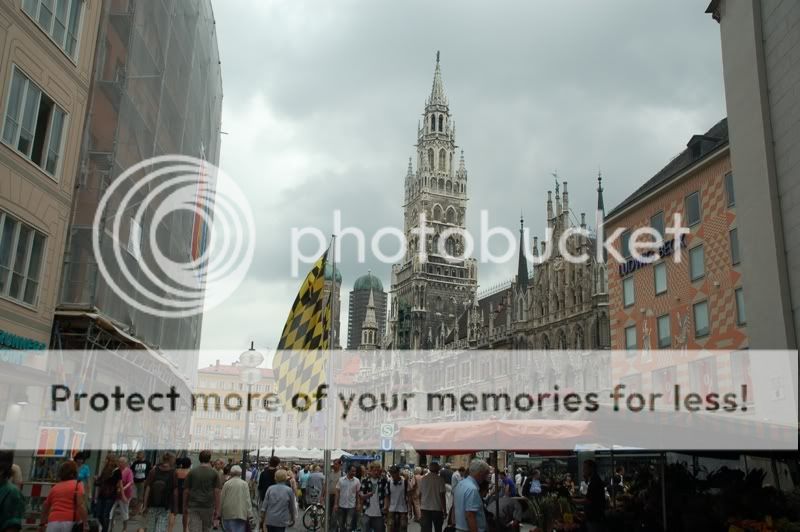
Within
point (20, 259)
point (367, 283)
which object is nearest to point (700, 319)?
point (20, 259)

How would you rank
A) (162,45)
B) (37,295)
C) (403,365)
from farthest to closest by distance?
(403,365) < (162,45) < (37,295)

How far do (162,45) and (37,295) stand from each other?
9814 millimetres

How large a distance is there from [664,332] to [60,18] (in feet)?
91.9

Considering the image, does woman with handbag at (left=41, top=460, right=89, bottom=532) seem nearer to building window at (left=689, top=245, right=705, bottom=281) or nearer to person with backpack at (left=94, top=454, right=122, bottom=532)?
person with backpack at (left=94, top=454, right=122, bottom=532)

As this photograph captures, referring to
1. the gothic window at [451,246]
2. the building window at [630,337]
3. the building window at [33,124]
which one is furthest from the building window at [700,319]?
the gothic window at [451,246]

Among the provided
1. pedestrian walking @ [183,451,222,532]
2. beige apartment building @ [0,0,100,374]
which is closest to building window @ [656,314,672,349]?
pedestrian walking @ [183,451,222,532]

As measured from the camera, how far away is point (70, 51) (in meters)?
18.4

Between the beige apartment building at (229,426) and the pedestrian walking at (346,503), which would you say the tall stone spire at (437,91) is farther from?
the pedestrian walking at (346,503)

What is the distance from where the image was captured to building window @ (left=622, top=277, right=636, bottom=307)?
3669 centimetres

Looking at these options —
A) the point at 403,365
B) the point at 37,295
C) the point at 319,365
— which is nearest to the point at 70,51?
the point at 37,295

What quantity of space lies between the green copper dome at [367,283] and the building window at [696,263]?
141 metres

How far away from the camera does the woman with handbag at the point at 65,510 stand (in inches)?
353

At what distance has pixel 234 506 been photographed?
11.9 m

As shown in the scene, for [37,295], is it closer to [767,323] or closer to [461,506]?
[461,506]
